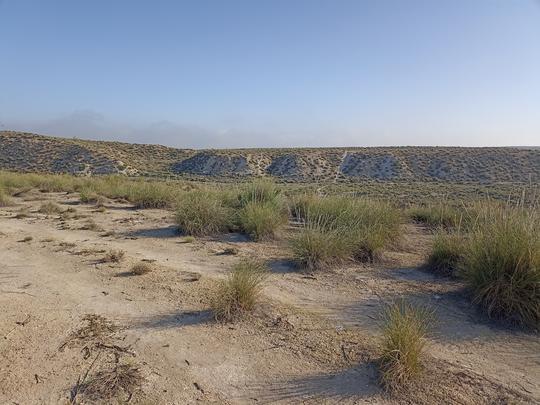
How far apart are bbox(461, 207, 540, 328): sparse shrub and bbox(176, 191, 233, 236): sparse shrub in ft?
18.8

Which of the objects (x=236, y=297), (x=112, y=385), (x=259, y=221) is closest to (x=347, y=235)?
(x=259, y=221)

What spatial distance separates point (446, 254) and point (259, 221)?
396cm

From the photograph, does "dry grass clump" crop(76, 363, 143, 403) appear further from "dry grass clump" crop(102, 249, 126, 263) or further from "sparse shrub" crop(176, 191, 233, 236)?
"sparse shrub" crop(176, 191, 233, 236)

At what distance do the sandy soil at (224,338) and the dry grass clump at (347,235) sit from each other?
311mm

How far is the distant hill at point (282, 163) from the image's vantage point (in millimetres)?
50594

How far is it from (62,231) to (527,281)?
9.28 metres

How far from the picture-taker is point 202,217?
10.2 m

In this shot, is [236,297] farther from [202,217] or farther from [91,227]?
[91,227]

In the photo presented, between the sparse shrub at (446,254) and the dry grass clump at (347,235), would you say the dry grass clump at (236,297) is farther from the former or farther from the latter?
the sparse shrub at (446,254)

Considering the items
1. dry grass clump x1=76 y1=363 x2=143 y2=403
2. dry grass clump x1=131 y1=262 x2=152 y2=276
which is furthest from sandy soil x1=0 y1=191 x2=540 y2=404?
dry grass clump x1=131 y1=262 x2=152 y2=276

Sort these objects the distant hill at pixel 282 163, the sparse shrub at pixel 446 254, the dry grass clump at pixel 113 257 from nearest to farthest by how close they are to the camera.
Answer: the sparse shrub at pixel 446 254 < the dry grass clump at pixel 113 257 < the distant hill at pixel 282 163

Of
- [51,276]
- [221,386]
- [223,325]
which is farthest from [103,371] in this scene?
[51,276]

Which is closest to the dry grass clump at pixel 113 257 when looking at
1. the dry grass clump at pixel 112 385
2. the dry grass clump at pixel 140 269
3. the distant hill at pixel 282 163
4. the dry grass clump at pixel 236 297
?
the dry grass clump at pixel 140 269

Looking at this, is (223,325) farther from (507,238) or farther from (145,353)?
(507,238)
